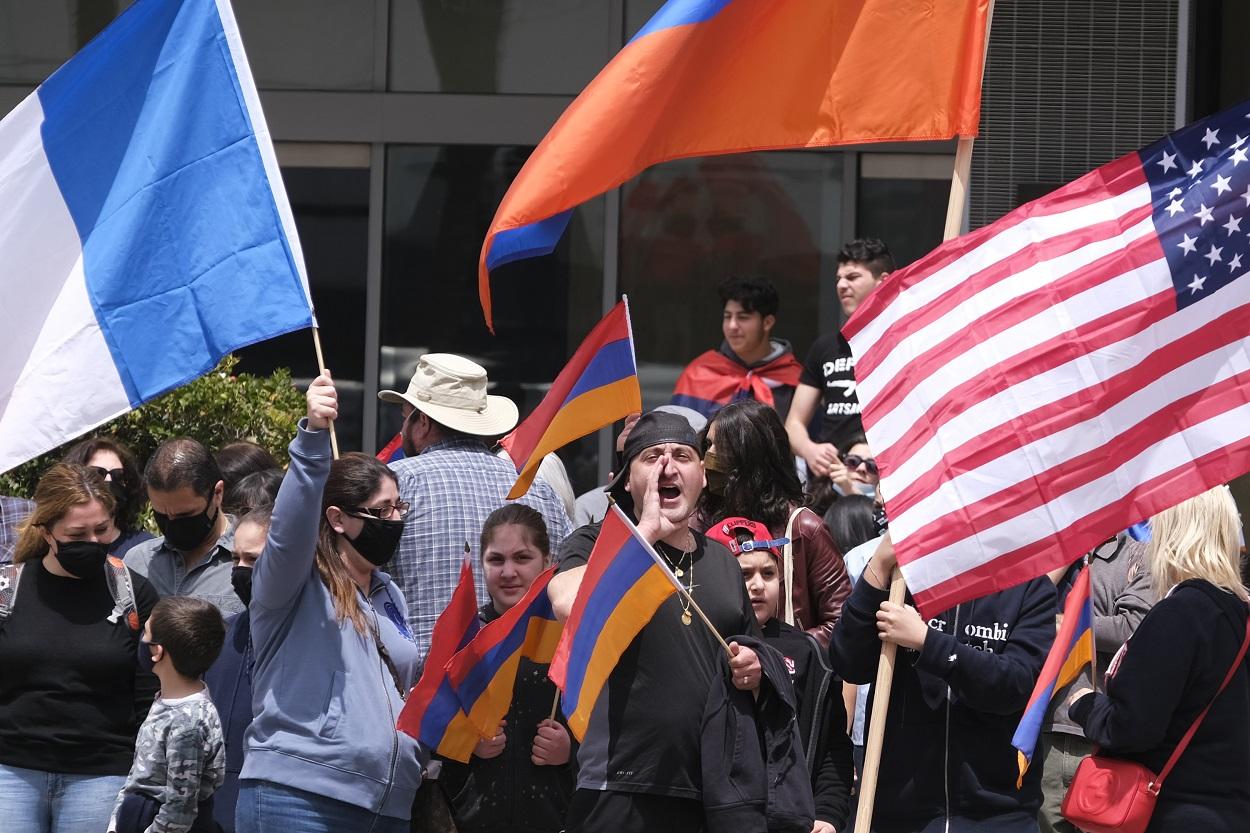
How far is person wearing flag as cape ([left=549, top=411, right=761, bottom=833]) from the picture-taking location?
558cm

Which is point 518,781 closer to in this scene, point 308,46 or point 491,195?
point 491,195

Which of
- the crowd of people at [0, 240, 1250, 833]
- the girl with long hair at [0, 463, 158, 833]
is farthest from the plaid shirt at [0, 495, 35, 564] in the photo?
the girl with long hair at [0, 463, 158, 833]

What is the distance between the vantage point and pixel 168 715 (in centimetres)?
635

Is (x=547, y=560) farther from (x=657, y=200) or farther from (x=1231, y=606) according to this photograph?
(x=657, y=200)

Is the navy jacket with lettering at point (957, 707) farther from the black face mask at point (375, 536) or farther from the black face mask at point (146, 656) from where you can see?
the black face mask at point (146, 656)

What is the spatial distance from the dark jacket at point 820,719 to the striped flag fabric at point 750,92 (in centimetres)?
155

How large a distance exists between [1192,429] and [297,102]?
857 cm

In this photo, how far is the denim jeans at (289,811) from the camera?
18.9 feet

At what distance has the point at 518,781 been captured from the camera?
6336 mm

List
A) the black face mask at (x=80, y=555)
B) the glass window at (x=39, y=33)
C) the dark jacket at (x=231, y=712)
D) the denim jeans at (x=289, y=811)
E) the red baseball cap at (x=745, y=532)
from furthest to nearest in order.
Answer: the glass window at (x=39, y=33)
the black face mask at (x=80, y=555)
the dark jacket at (x=231, y=712)
the red baseball cap at (x=745, y=532)
the denim jeans at (x=289, y=811)

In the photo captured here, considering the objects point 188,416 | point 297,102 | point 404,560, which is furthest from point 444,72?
point 404,560

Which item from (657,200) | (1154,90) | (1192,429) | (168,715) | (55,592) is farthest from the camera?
(657,200)

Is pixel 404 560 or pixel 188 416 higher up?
pixel 188 416

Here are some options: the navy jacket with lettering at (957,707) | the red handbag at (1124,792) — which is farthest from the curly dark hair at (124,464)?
the red handbag at (1124,792)
